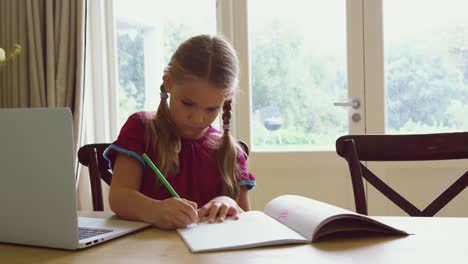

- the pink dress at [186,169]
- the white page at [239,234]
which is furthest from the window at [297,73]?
the white page at [239,234]

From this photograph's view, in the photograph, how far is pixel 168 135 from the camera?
1.41m

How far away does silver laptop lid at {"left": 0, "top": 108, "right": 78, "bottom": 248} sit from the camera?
2.40 feet

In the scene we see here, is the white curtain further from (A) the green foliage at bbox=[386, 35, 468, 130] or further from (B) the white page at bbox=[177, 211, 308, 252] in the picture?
(B) the white page at bbox=[177, 211, 308, 252]

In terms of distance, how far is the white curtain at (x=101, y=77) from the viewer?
10.1 feet

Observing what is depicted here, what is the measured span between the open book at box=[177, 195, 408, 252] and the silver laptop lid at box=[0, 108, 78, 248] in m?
0.19

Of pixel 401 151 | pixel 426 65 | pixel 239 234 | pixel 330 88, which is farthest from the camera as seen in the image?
pixel 330 88

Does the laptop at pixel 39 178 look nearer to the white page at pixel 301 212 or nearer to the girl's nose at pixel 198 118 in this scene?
the white page at pixel 301 212

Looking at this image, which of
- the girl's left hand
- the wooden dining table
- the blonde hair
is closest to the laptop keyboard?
the wooden dining table

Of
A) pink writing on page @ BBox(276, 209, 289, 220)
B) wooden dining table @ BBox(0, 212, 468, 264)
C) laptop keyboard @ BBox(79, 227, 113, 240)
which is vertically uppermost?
pink writing on page @ BBox(276, 209, 289, 220)

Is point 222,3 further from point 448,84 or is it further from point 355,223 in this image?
point 355,223

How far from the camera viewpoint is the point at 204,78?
1.30m

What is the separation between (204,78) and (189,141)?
9.1 inches

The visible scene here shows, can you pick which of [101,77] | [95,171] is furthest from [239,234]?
[101,77]

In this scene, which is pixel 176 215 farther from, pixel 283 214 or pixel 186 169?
pixel 186 169
